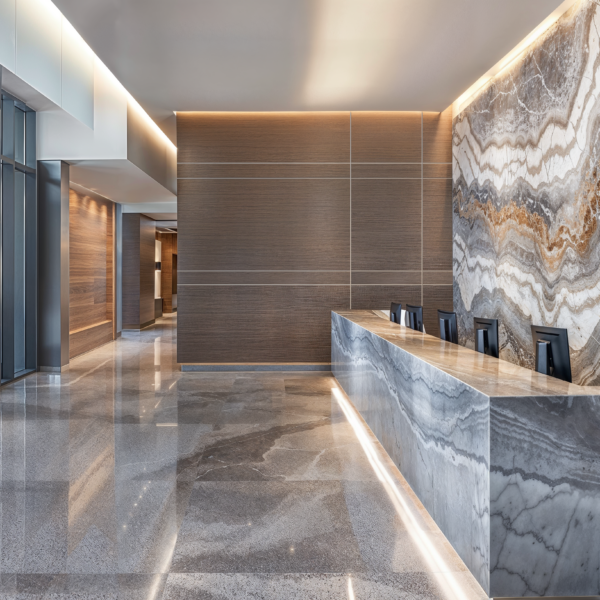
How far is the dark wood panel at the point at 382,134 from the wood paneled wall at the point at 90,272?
17.0ft

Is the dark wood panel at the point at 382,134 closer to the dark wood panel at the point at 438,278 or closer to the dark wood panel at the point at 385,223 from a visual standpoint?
the dark wood panel at the point at 385,223

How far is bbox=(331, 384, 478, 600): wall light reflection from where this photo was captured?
7.27 ft

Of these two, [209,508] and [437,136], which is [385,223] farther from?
[209,508]

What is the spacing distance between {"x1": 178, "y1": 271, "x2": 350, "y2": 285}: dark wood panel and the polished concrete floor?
2.17 meters

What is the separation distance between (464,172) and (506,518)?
559cm

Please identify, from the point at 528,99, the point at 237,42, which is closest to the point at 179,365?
the point at 237,42

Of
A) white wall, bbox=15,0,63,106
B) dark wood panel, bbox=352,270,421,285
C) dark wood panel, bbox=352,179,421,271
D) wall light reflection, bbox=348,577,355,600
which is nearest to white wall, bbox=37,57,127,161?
white wall, bbox=15,0,63,106

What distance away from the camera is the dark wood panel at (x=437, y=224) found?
284 inches

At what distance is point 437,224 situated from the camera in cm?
722

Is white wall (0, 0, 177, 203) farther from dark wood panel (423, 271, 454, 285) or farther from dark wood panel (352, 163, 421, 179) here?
dark wood panel (423, 271, 454, 285)

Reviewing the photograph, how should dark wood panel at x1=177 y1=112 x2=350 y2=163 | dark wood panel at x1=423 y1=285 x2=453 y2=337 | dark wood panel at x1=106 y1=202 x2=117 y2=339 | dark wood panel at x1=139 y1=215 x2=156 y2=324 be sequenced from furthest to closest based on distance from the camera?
dark wood panel at x1=139 y1=215 x2=156 y2=324
dark wood panel at x1=106 y1=202 x2=117 y2=339
dark wood panel at x1=423 y1=285 x2=453 y2=337
dark wood panel at x1=177 y1=112 x2=350 y2=163

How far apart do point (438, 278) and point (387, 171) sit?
5.40 feet

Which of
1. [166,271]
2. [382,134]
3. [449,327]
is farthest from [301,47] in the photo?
[166,271]

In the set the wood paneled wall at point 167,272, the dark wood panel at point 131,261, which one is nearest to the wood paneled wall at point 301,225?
the dark wood panel at point 131,261
